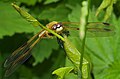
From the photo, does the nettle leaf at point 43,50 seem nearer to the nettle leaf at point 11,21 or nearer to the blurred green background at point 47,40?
the blurred green background at point 47,40

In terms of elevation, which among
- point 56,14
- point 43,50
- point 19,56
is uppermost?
Result: point 19,56

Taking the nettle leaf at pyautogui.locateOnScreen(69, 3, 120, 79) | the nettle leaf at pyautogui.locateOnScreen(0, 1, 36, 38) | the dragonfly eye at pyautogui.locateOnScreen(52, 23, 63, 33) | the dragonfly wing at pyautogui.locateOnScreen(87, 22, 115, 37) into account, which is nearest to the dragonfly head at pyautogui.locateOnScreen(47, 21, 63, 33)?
the dragonfly eye at pyautogui.locateOnScreen(52, 23, 63, 33)

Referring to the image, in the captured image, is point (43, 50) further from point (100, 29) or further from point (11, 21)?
point (100, 29)

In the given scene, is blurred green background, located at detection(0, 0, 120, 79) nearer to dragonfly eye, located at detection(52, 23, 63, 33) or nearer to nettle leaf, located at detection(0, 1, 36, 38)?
nettle leaf, located at detection(0, 1, 36, 38)

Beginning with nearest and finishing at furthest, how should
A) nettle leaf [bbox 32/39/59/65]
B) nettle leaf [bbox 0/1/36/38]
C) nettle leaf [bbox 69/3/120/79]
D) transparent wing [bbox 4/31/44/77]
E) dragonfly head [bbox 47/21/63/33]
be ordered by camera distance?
dragonfly head [bbox 47/21/63/33] → transparent wing [bbox 4/31/44/77] → nettle leaf [bbox 69/3/120/79] → nettle leaf [bbox 0/1/36/38] → nettle leaf [bbox 32/39/59/65]

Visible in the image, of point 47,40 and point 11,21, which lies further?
point 47,40

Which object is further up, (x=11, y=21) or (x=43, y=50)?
(x=11, y=21)

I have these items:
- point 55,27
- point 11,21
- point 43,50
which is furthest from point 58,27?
point 43,50

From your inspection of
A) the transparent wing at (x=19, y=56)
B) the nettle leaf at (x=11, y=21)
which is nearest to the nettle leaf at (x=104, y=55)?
the nettle leaf at (x=11, y=21)
